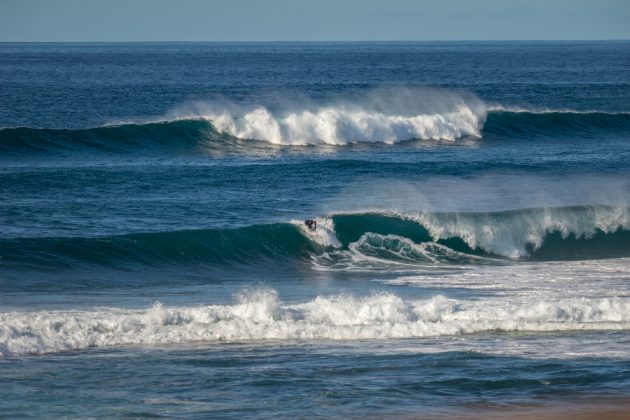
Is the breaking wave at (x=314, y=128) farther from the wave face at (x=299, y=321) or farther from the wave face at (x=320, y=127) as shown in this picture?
the wave face at (x=299, y=321)

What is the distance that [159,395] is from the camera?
35.1 ft

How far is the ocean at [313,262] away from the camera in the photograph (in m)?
11.1

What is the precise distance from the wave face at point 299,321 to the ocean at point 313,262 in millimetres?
34

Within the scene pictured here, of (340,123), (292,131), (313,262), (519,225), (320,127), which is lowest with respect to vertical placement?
(313,262)

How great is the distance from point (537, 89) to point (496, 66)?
3376cm

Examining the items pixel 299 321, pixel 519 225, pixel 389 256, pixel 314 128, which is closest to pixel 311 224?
pixel 389 256

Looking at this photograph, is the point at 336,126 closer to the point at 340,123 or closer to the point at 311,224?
the point at 340,123

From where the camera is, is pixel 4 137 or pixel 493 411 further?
pixel 4 137

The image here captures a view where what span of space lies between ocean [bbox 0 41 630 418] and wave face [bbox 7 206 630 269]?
53 millimetres

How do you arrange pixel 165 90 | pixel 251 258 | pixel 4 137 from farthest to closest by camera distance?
pixel 165 90 < pixel 4 137 < pixel 251 258

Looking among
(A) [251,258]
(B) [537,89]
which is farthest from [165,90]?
(A) [251,258]

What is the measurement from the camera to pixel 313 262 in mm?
19266

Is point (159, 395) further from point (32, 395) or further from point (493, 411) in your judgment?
point (493, 411)

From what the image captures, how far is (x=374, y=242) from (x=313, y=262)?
4.83 ft
